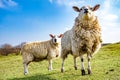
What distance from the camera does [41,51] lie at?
2486 cm

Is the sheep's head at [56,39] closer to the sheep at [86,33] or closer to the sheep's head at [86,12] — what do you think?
the sheep at [86,33]

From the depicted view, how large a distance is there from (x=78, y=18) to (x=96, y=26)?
124 centimetres

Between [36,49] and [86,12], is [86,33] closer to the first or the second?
[86,12]

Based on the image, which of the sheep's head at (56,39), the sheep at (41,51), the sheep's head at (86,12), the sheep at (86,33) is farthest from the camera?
the sheep's head at (56,39)

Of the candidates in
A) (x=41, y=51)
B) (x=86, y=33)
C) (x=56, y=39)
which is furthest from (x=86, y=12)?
(x=56, y=39)

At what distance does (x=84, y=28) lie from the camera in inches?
669

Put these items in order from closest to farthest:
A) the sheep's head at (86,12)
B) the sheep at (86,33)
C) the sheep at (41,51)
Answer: the sheep's head at (86,12) → the sheep at (86,33) → the sheep at (41,51)

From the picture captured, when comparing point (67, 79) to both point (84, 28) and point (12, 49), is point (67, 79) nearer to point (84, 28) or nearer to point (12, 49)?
point (84, 28)

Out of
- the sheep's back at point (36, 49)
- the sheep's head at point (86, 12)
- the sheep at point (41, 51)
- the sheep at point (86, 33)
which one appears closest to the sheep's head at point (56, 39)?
the sheep at point (41, 51)

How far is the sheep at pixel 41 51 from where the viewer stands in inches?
970

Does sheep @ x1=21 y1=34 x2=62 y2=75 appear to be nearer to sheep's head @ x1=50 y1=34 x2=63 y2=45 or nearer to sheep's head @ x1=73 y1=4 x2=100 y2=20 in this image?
sheep's head @ x1=50 y1=34 x2=63 y2=45

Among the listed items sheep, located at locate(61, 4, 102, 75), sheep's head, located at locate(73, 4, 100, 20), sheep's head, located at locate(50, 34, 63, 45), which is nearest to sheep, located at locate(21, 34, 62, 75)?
sheep's head, located at locate(50, 34, 63, 45)

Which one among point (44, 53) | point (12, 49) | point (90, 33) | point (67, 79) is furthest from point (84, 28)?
point (12, 49)

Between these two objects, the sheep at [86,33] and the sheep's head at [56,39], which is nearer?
the sheep at [86,33]
